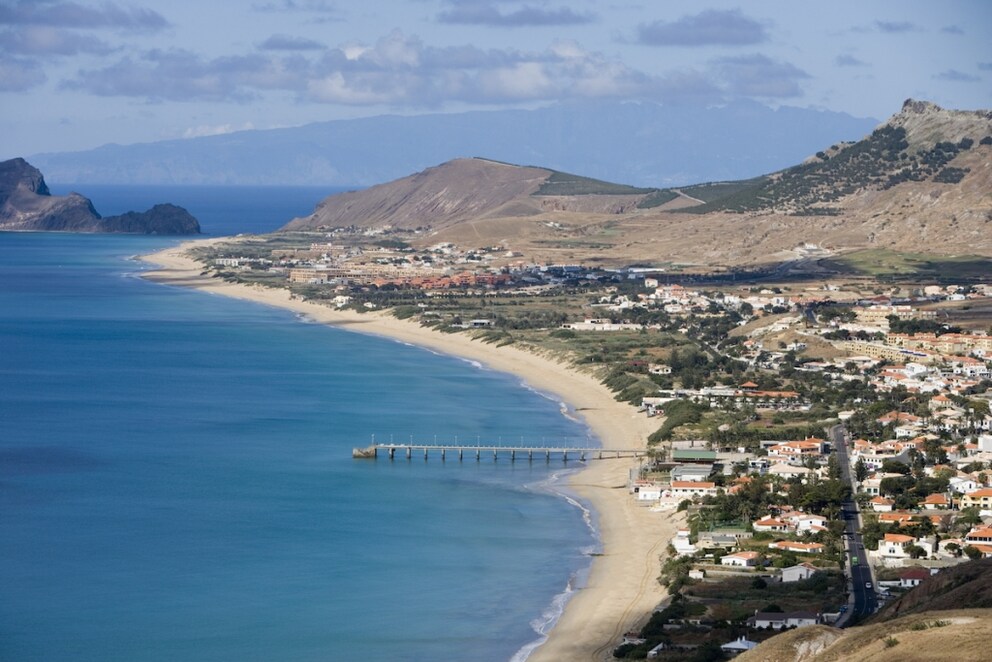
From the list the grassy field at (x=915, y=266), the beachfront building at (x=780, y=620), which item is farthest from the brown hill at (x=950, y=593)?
the grassy field at (x=915, y=266)

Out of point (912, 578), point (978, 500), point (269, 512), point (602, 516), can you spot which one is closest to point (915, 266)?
point (978, 500)

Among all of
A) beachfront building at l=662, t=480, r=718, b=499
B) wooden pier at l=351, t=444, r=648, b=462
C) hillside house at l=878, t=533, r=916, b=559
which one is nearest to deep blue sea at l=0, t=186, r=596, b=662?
wooden pier at l=351, t=444, r=648, b=462

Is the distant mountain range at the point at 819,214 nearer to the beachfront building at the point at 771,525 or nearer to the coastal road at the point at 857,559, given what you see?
the coastal road at the point at 857,559

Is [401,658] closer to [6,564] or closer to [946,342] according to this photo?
[6,564]

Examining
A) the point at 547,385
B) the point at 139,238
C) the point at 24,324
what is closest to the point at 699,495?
the point at 547,385

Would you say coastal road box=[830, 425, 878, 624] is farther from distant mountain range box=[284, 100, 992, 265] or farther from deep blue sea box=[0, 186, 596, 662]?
distant mountain range box=[284, 100, 992, 265]

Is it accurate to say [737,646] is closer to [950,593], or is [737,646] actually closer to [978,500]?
[950,593]
